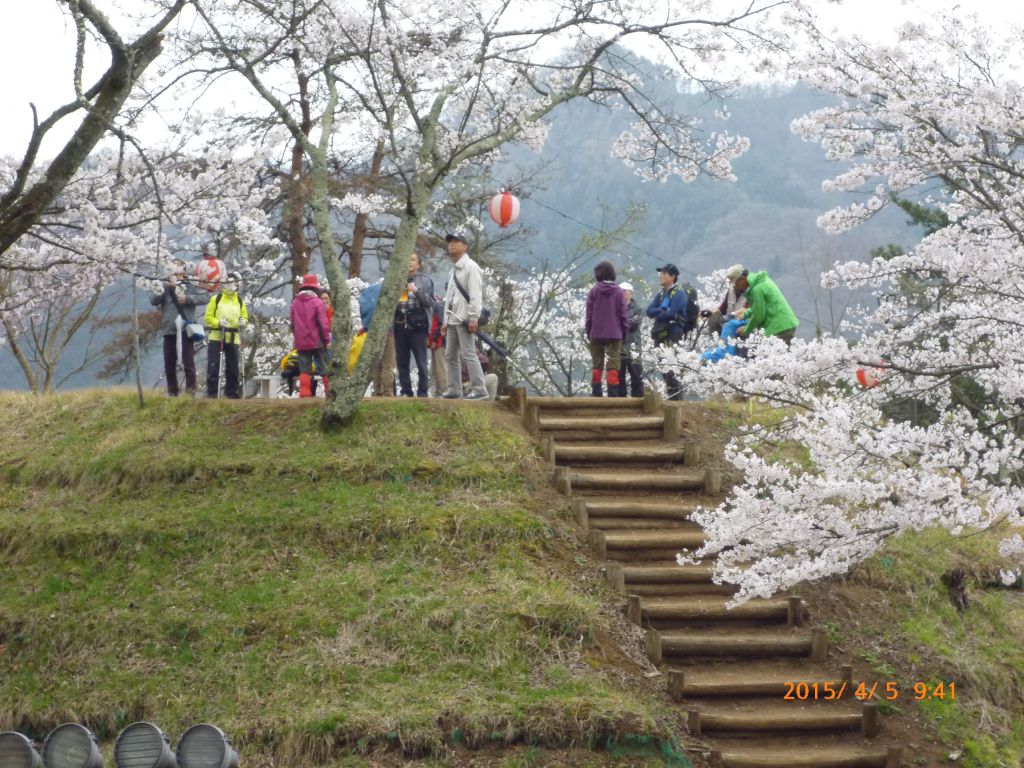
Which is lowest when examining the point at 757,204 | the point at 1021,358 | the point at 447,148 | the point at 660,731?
the point at 660,731

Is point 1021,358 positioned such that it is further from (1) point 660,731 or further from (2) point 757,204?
(2) point 757,204

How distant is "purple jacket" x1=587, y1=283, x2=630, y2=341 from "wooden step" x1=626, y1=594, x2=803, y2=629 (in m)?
3.84

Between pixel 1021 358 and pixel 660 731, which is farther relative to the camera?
pixel 660 731

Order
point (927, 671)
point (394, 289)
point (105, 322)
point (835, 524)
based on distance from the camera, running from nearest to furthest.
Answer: point (835, 524), point (927, 671), point (394, 289), point (105, 322)

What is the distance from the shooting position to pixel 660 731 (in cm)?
742

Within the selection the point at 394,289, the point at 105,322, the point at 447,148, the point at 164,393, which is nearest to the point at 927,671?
the point at 394,289

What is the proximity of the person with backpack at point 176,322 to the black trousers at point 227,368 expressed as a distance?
213mm

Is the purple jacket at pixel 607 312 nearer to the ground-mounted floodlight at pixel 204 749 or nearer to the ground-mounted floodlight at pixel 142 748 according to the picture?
the ground-mounted floodlight at pixel 204 749

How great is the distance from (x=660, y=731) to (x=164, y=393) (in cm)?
817

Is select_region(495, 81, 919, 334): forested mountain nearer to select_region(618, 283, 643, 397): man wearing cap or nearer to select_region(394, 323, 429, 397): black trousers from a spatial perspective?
select_region(618, 283, 643, 397): man wearing cap

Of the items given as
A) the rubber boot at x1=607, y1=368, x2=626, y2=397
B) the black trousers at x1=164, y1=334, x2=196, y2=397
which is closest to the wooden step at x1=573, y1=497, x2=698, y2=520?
the rubber boot at x1=607, y1=368, x2=626, y2=397

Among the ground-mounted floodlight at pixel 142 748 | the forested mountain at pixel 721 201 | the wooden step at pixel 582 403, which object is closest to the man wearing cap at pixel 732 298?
the wooden step at pixel 582 403

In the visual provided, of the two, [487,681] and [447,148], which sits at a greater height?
[447,148]

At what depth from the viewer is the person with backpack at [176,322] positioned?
12305mm
